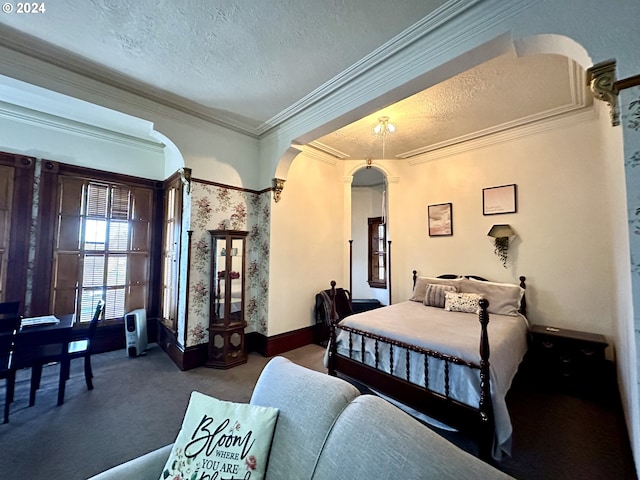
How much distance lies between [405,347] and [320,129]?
2.45m

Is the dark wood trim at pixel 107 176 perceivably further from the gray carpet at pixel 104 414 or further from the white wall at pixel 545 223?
the white wall at pixel 545 223

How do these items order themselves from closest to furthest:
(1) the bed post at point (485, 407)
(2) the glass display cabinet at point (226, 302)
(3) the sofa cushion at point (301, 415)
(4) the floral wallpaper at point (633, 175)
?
(3) the sofa cushion at point (301, 415) → (4) the floral wallpaper at point (633, 175) → (1) the bed post at point (485, 407) → (2) the glass display cabinet at point (226, 302)

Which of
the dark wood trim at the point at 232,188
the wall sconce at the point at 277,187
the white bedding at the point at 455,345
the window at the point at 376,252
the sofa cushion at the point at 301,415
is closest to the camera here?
the sofa cushion at the point at 301,415

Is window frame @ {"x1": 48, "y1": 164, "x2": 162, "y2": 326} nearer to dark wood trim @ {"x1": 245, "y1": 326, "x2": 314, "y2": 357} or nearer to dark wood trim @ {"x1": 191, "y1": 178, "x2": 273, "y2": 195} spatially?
dark wood trim @ {"x1": 191, "y1": 178, "x2": 273, "y2": 195}

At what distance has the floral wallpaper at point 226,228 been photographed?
10.5 ft

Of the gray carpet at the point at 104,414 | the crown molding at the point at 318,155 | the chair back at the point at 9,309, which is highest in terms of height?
the crown molding at the point at 318,155

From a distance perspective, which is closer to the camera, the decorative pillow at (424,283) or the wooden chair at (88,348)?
the wooden chair at (88,348)

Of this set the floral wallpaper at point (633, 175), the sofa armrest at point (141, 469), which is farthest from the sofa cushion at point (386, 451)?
the floral wallpaper at point (633, 175)

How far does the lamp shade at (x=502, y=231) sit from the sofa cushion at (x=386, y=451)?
11.0ft

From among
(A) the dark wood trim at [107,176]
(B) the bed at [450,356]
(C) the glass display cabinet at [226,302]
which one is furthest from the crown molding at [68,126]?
(B) the bed at [450,356]

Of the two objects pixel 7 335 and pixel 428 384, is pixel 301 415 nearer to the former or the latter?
pixel 428 384

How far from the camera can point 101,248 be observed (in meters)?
3.69

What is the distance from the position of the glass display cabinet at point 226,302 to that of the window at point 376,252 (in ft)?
11.5

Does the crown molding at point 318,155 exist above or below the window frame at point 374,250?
above
